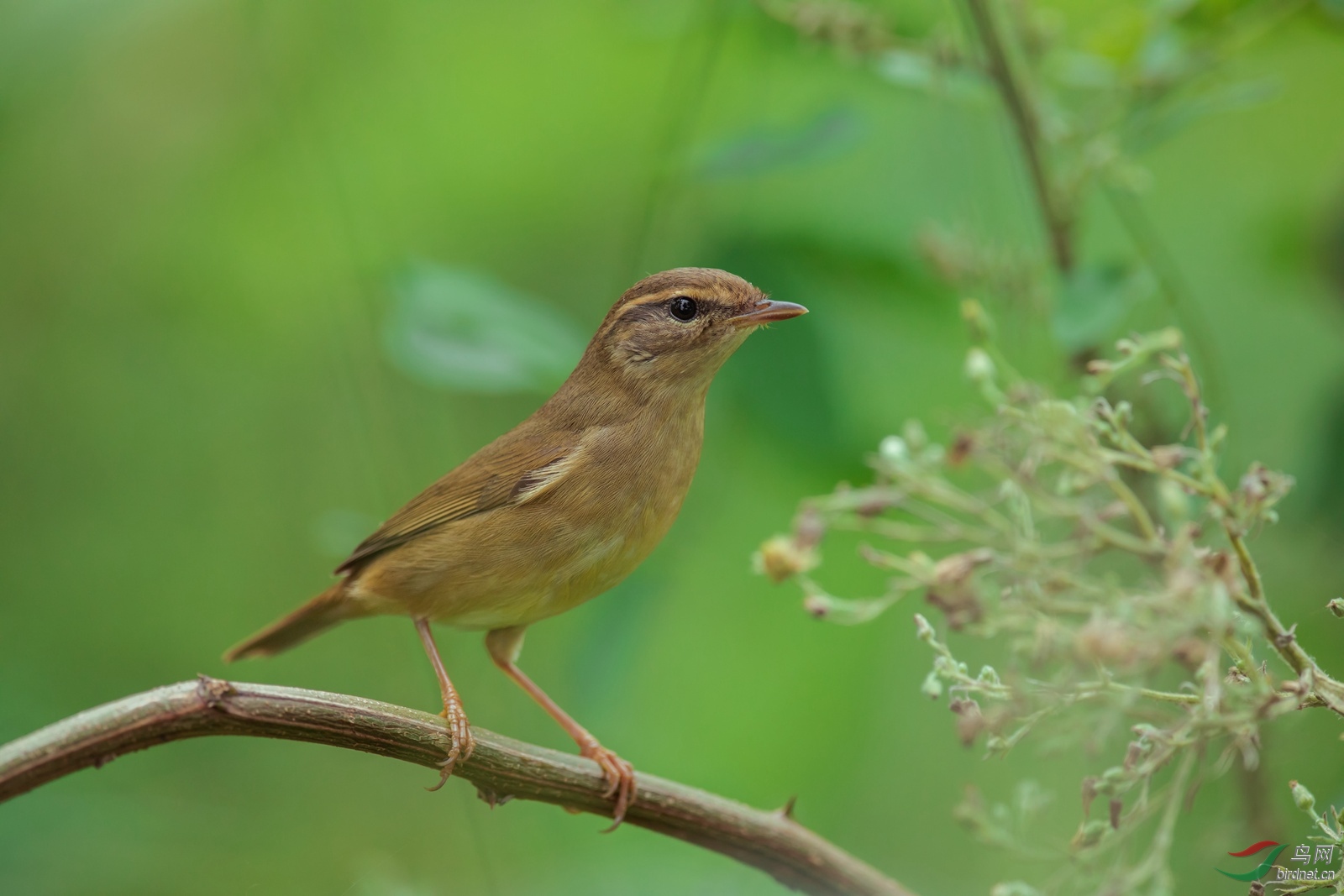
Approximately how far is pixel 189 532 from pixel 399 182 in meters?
2.19

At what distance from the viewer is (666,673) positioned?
4094 mm

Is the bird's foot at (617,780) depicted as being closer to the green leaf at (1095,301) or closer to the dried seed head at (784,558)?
the dried seed head at (784,558)

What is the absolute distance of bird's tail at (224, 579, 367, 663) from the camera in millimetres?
3754

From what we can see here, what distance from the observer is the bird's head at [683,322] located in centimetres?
319

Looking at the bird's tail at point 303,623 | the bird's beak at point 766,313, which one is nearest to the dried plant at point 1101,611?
the bird's beak at point 766,313

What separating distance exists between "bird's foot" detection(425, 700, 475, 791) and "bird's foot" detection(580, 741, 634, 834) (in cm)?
38

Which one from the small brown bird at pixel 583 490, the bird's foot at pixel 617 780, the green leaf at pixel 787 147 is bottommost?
the bird's foot at pixel 617 780

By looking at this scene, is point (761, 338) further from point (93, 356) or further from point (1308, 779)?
point (93, 356)

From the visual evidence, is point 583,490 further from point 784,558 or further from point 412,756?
point 784,558

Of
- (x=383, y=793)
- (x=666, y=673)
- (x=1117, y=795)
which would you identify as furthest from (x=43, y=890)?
(x=1117, y=795)

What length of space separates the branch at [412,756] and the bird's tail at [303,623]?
4.01ft

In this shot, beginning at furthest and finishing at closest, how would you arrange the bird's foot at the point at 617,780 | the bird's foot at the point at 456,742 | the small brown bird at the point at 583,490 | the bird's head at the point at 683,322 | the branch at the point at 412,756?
the bird's head at the point at 683,322 → the small brown bird at the point at 583,490 → the bird's foot at the point at 617,780 → the bird's foot at the point at 456,742 → the branch at the point at 412,756

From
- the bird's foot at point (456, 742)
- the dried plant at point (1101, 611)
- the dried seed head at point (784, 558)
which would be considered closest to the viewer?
the dried plant at point (1101, 611)

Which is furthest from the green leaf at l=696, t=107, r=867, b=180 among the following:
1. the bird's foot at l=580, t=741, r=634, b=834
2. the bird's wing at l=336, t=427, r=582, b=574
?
the bird's foot at l=580, t=741, r=634, b=834
